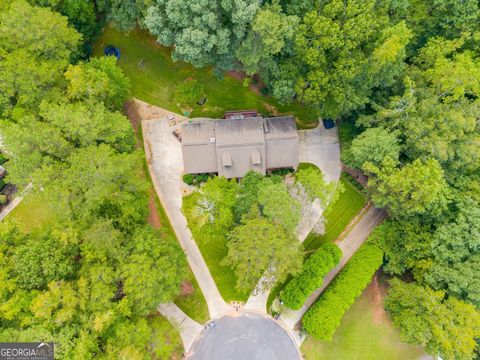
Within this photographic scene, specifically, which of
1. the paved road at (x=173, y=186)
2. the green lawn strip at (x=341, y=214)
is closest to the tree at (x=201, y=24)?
the paved road at (x=173, y=186)

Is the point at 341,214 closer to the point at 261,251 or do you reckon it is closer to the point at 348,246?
the point at 348,246

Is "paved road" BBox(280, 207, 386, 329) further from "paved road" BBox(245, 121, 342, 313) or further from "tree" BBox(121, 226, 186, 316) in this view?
"tree" BBox(121, 226, 186, 316)

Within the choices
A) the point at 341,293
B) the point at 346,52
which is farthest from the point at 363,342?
the point at 346,52

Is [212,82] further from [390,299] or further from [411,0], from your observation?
[390,299]

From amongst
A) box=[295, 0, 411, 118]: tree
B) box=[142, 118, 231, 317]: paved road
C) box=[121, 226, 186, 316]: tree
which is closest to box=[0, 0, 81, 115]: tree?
box=[142, 118, 231, 317]: paved road

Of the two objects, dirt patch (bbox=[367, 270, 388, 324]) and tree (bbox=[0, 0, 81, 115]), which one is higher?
tree (bbox=[0, 0, 81, 115])
